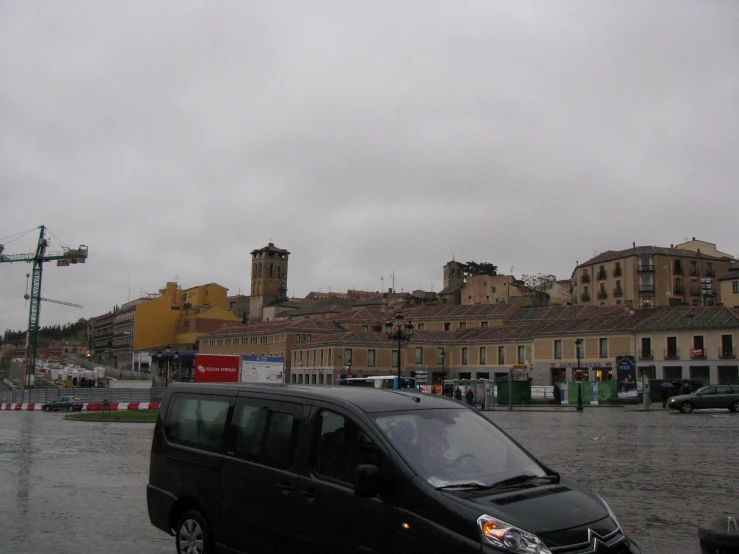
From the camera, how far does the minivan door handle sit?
19.7ft

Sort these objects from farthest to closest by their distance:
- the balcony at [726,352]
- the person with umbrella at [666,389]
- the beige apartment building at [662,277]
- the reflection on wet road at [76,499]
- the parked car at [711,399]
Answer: the beige apartment building at [662,277], the balcony at [726,352], the person with umbrella at [666,389], the parked car at [711,399], the reflection on wet road at [76,499]

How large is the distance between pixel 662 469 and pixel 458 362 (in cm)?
6344

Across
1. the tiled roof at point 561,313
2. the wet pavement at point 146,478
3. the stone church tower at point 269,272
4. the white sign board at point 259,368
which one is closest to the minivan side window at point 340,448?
the wet pavement at point 146,478

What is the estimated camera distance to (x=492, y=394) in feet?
152

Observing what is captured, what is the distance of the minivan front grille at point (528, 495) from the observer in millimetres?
5137

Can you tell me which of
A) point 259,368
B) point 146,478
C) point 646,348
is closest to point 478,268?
point 646,348

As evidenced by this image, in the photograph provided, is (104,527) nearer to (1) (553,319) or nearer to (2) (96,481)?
(2) (96,481)

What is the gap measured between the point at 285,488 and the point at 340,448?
2.00 feet

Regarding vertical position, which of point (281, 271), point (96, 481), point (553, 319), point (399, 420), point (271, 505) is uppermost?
point (281, 271)

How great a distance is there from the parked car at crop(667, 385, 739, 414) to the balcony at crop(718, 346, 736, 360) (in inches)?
868

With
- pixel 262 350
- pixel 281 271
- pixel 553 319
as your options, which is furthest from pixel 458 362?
pixel 281 271

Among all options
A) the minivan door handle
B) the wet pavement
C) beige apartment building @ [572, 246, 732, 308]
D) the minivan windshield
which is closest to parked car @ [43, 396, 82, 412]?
the wet pavement

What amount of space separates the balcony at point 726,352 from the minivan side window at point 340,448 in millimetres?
54377

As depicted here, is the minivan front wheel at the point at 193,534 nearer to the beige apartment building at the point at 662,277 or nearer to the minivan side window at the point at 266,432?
the minivan side window at the point at 266,432
